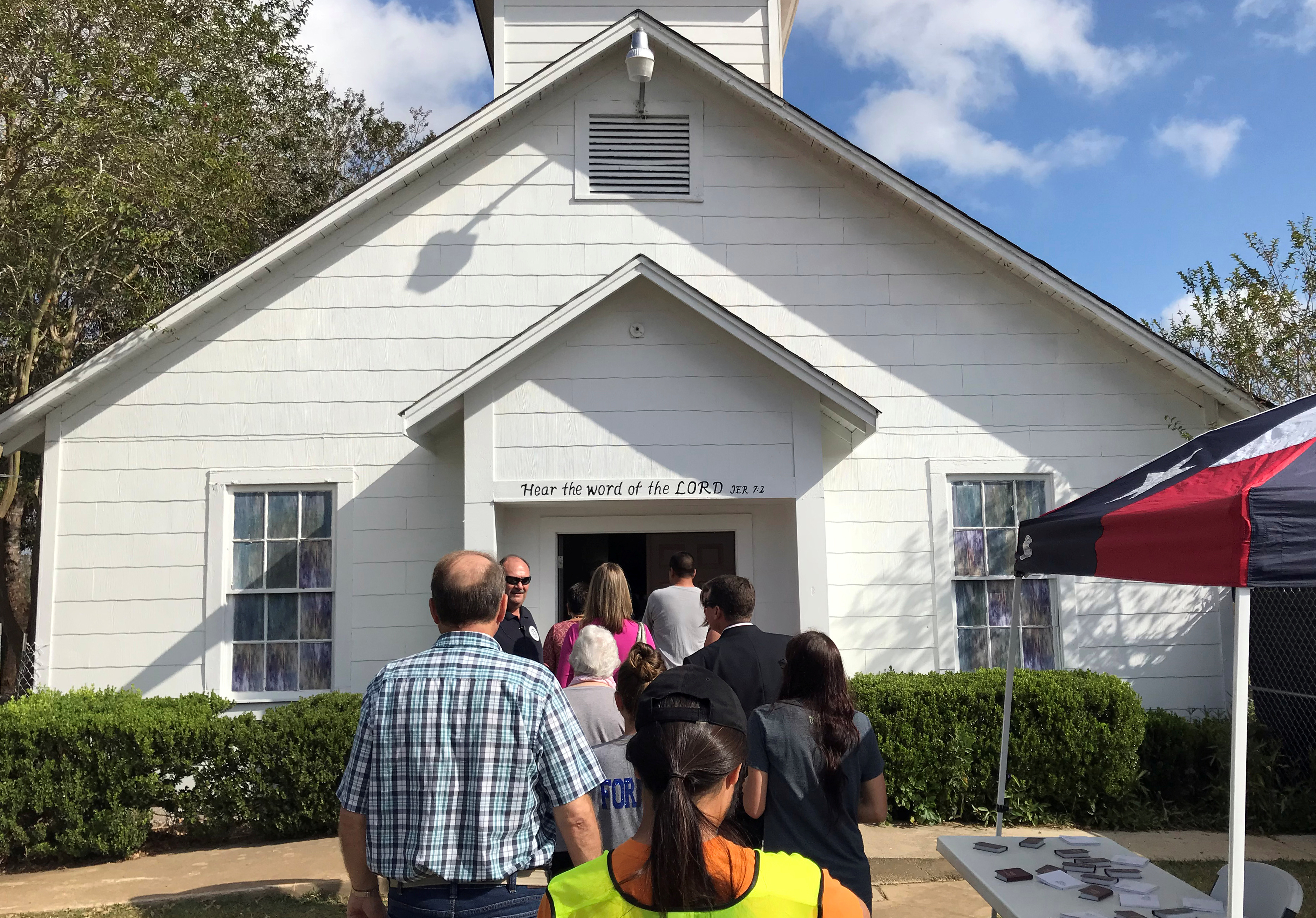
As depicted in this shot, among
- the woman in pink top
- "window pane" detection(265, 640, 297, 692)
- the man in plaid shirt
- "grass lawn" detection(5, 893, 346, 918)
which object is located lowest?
"grass lawn" detection(5, 893, 346, 918)

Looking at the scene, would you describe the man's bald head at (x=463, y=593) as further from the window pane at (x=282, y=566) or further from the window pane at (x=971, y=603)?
the window pane at (x=971, y=603)

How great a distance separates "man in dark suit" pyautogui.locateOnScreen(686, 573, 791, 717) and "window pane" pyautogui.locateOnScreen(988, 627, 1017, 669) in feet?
16.9

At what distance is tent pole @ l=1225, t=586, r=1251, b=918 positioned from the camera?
12.1ft

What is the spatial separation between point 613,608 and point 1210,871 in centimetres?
463

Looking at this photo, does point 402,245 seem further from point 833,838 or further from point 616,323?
point 833,838

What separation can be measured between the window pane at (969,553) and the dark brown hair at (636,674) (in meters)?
6.25

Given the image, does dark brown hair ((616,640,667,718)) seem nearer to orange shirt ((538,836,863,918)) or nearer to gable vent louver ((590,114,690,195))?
orange shirt ((538,836,863,918))

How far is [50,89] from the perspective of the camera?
930 centimetres

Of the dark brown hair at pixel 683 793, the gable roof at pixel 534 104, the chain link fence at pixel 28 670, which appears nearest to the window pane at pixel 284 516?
the gable roof at pixel 534 104

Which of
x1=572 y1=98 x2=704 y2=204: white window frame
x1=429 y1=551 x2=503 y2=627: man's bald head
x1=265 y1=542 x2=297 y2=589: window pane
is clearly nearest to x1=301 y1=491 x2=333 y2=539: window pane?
x1=265 y1=542 x2=297 y2=589: window pane

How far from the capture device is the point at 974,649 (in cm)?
977

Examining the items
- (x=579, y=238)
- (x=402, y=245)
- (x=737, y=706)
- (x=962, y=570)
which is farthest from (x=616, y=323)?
(x=737, y=706)

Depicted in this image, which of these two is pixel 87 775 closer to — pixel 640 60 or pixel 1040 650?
pixel 640 60

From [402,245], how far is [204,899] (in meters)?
6.11
